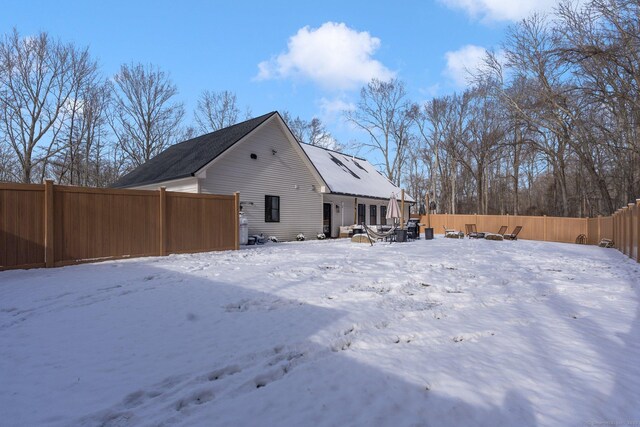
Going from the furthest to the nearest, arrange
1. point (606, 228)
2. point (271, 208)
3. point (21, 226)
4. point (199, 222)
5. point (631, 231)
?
point (606, 228), point (271, 208), point (199, 222), point (631, 231), point (21, 226)

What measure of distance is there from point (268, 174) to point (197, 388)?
13258 millimetres

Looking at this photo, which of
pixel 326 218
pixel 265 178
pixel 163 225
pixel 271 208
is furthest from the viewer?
pixel 326 218

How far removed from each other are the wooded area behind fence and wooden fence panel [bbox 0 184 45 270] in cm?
1469

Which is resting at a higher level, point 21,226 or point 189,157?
point 189,157

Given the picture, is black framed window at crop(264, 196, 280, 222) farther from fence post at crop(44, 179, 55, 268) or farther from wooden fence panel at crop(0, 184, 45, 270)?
wooden fence panel at crop(0, 184, 45, 270)

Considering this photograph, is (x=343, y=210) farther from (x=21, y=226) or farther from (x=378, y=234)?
(x=21, y=226)

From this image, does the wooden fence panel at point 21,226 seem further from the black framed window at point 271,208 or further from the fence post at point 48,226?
the black framed window at point 271,208

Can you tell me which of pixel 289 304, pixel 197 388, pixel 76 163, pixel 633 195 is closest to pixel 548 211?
pixel 633 195

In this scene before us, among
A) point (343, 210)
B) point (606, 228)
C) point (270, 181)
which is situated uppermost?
point (270, 181)

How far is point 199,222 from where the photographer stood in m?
10.3

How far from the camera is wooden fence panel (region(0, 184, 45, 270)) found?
683 centimetres

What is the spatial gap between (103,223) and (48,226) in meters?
1.13

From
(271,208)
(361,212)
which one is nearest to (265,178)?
(271,208)

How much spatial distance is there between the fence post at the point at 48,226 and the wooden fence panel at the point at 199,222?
269 cm
